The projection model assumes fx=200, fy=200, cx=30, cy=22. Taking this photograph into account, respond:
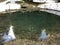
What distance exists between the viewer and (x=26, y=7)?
1.51m

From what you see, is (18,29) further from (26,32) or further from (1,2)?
(1,2)

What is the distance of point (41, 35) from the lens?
128 centimetres

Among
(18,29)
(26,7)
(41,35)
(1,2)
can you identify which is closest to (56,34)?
(41,35)

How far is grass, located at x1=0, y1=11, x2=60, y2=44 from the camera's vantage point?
1.30 metres

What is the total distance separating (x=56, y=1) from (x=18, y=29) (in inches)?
15.6

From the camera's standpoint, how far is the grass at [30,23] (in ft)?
4.26

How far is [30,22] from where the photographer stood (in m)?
1.41

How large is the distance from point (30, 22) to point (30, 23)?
1 cm

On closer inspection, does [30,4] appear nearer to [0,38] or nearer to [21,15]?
[21,15]

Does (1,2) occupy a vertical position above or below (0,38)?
above

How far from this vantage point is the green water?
131 cm

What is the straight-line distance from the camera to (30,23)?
1.40 metres

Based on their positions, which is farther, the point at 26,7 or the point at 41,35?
the point at 26,7

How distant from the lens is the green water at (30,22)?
1311 millimetres
